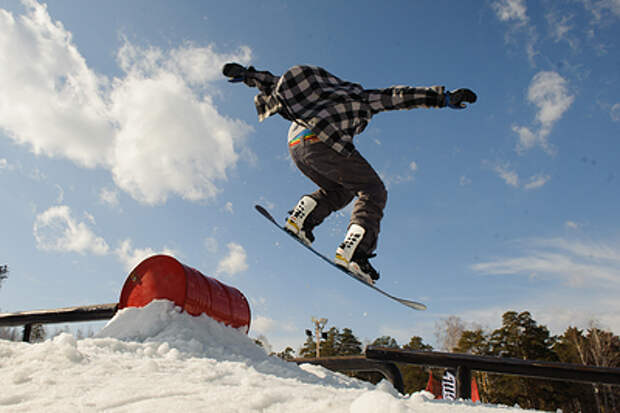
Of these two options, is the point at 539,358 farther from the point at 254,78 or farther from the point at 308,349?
the point at 254,78

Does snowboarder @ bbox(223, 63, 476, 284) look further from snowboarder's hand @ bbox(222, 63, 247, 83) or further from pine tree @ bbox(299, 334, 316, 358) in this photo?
pine tree @ bbox(299, 334, 316, 358)

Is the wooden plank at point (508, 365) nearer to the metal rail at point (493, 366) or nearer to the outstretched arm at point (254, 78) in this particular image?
the metal rail at point (493, 366)

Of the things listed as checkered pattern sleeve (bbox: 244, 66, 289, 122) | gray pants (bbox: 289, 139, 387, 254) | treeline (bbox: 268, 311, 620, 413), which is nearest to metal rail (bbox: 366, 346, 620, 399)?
gray pants (bbox: 289, 139, 387, 254)

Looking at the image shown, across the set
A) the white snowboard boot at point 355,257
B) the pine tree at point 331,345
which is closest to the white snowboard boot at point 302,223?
the white snowboard boot at point 355,257

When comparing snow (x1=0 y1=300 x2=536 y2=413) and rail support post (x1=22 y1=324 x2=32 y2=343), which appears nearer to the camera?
snow (x1=0 y1=300 x2=536 y2=413)

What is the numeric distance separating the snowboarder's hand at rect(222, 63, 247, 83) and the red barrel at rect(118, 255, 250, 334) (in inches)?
76.7

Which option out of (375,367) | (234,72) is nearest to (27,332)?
(234,72)

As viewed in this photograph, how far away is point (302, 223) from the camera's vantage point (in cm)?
427

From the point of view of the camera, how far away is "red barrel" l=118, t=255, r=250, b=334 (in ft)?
11.2

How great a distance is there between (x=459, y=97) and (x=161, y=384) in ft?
10.7

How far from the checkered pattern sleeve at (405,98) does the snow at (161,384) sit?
7.94 feet

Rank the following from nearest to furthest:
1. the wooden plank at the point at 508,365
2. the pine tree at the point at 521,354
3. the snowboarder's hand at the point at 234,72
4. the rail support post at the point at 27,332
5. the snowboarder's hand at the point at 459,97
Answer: the wooden plank at the point at 508,365 < the snowboarder's hand at the point at 459,97 < the snowboarder's hand at the point at 234,72 < the rail support post at the point at 27,332 < the pine tree at the point at 521,354

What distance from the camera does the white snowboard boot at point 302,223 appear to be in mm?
4266

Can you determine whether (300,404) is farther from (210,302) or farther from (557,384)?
(557,384)
